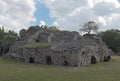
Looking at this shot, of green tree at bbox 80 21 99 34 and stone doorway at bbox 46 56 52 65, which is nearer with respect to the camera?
stone doorway at bbox 46 56 52 65

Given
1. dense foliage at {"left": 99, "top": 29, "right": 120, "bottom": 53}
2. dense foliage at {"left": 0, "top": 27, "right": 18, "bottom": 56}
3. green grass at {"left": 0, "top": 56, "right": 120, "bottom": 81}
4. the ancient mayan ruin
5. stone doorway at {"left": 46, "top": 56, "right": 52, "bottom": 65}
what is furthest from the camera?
dense foliage at {"left": 99, "top": 29, "right": 120, "bottom": 53}

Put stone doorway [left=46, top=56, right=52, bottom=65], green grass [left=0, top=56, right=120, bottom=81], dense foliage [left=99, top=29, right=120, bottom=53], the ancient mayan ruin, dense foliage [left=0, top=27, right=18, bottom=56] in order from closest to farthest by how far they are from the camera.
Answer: green grass [left=0, top=56, right=120, bottom=81] < the ancient mayan ruin < stone doorway [left=46, top=56, right=52, bottom=65] < dense foliage [left=0, top=27, right=18, bottom=56] < dense foliage [left=99, top=29, right=120, bottom=53]

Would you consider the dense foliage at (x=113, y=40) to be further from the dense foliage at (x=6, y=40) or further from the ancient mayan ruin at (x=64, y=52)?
the ancient mayan ruin at (x=64, y=52)

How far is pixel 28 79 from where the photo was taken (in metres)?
18.3

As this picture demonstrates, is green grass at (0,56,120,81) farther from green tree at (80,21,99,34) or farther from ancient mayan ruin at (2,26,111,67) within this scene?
green tree at (80,21,99,34)

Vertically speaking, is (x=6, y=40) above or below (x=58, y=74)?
above

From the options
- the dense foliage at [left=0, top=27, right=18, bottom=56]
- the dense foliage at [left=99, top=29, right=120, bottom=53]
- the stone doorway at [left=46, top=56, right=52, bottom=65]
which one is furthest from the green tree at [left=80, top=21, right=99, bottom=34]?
the stone doorway at [left=46, top=56, right=52, bottom=65]

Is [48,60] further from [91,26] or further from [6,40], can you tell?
[91,26]

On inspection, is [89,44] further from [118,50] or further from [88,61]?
[118,50]

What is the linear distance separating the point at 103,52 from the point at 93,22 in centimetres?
4684

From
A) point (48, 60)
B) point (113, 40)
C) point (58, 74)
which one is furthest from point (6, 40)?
point (58, 74)

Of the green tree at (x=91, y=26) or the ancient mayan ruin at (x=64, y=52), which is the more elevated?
the green tree at (x=91, y=26)

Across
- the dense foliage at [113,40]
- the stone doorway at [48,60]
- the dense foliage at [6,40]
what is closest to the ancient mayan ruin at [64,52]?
the stone doorway at [48,60]

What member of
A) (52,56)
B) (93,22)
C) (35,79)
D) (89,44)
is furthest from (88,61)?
(93,22)
